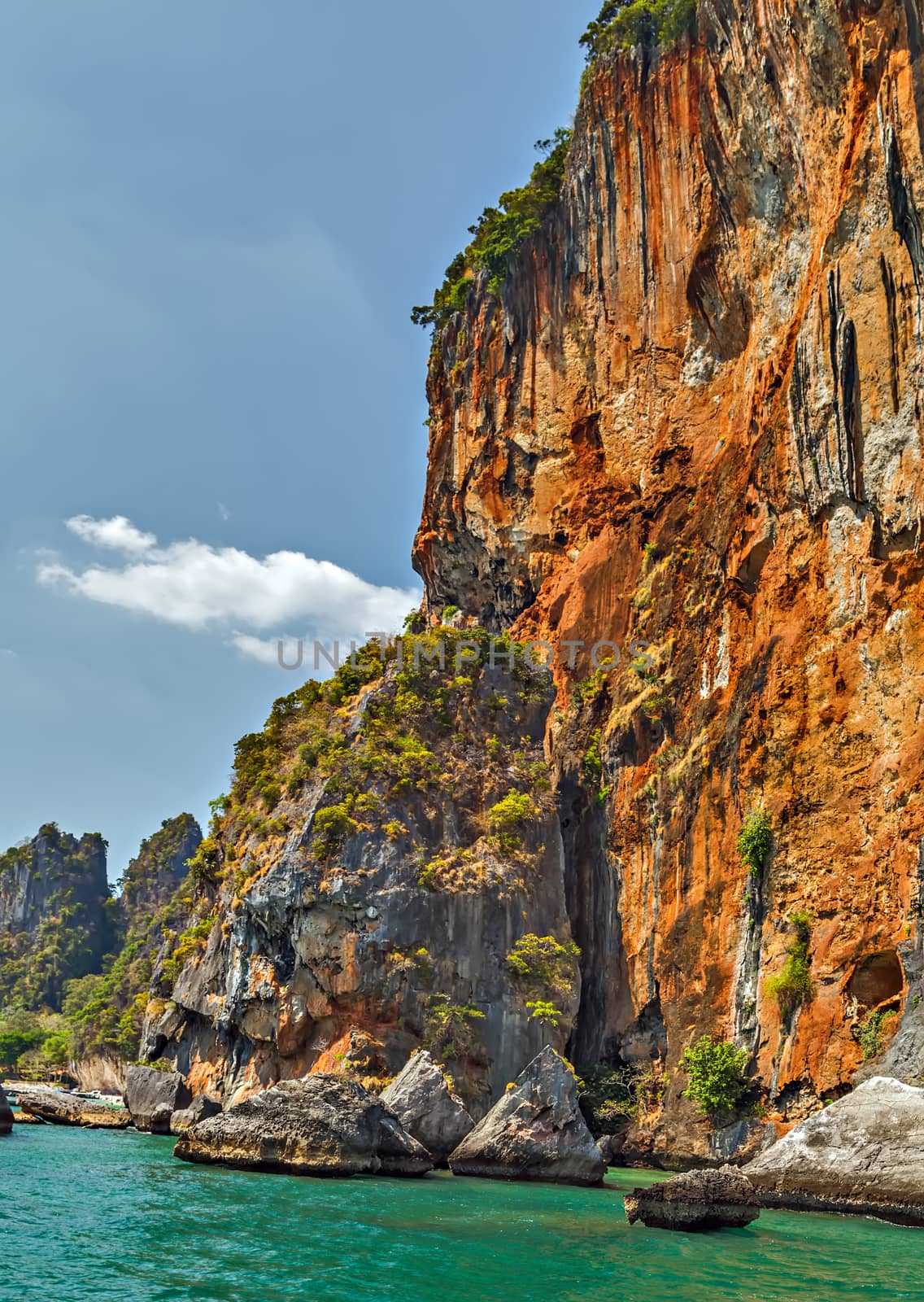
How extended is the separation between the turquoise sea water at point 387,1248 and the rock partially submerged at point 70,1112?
18.7m

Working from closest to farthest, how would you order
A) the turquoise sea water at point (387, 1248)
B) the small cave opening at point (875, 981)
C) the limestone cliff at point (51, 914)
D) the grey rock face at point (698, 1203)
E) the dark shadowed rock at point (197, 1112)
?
the turquoise sea water at point (387, 1248) → the grey rock face at point (698, 1203) → the small cave opening at point (875, 981) → the dark shadowed rock at point (197, 1112) → the limestone cliff at point (51, 914)

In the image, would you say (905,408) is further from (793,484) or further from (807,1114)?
(807,1114)

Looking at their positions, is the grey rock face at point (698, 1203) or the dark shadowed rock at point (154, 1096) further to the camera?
the dark shadowed rock at point (154, 1096)

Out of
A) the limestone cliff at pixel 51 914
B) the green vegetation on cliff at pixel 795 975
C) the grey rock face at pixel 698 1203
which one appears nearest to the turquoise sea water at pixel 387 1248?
the grey rock face at pixel 698 1203

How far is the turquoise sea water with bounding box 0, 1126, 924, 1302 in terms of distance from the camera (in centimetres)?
1184

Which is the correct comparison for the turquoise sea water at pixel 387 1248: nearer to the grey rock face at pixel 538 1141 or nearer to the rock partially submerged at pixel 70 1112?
the grey rock face at pixel 538 1141

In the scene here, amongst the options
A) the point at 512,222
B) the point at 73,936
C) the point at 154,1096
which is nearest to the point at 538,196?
the point at 512,222

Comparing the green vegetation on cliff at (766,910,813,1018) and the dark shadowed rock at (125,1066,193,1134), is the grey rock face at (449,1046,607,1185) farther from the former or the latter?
the dark shadowed rock at (125,1066,193,1134)

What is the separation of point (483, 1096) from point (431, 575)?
29.4 meters

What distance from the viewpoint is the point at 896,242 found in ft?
87.4

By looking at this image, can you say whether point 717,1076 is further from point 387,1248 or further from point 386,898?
point 387,1248

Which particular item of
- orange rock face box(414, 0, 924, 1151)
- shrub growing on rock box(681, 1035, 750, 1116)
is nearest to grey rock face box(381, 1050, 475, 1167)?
shrub growing on rock box(681, 1035, 750, 1116)

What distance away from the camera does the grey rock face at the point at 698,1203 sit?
16.3m

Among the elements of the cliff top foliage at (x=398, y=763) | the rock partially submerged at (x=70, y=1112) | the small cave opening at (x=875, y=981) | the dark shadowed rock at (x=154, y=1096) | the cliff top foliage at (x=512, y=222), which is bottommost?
the rock partially submerged at (x=70, y=1112)
